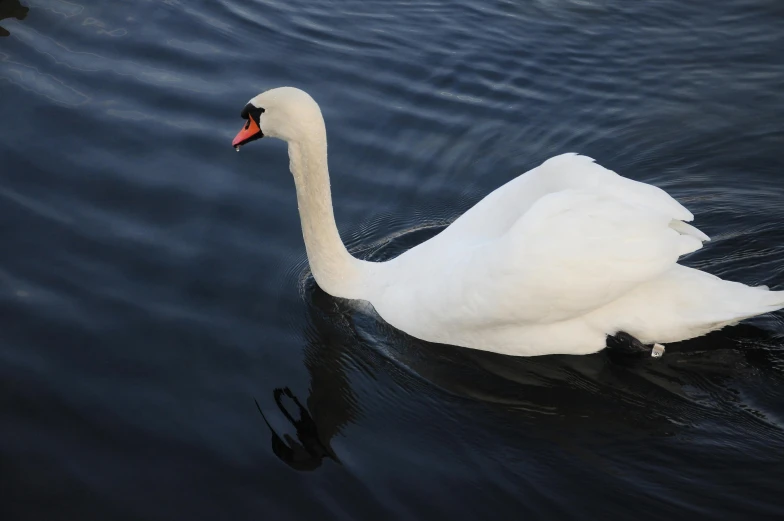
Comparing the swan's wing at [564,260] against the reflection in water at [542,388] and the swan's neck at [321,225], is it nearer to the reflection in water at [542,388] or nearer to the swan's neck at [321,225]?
the reflection in water at [542,388]

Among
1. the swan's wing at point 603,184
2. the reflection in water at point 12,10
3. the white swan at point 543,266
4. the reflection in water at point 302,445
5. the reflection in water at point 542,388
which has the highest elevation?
the swan's wing at point 603,184

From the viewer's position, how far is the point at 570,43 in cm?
1150

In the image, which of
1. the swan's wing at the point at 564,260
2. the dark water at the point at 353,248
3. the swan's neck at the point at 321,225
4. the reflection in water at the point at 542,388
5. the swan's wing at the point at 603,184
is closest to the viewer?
the dark water at the point at 353,248

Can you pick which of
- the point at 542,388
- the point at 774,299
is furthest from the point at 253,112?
the point at 774,299

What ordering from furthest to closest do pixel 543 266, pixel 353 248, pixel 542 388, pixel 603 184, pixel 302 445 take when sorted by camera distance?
1. pixel 353 248
2. pixel 603 184
3. pixel 542 388
4. pixel 543 266
5. pixel 302 445

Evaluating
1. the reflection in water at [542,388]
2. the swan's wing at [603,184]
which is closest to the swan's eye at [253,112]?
the reflection in water at [542,388]

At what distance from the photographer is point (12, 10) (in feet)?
36.4

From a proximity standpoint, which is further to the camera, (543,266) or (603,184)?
(603,184)

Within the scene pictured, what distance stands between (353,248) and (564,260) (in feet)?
8.09

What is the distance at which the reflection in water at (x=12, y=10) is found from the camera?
433 inches

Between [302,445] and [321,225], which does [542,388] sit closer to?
[302,445]

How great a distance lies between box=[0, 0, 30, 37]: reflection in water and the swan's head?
5398 millimetres

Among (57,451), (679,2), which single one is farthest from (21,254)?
(679,2)

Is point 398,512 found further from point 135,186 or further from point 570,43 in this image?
point 570,43
